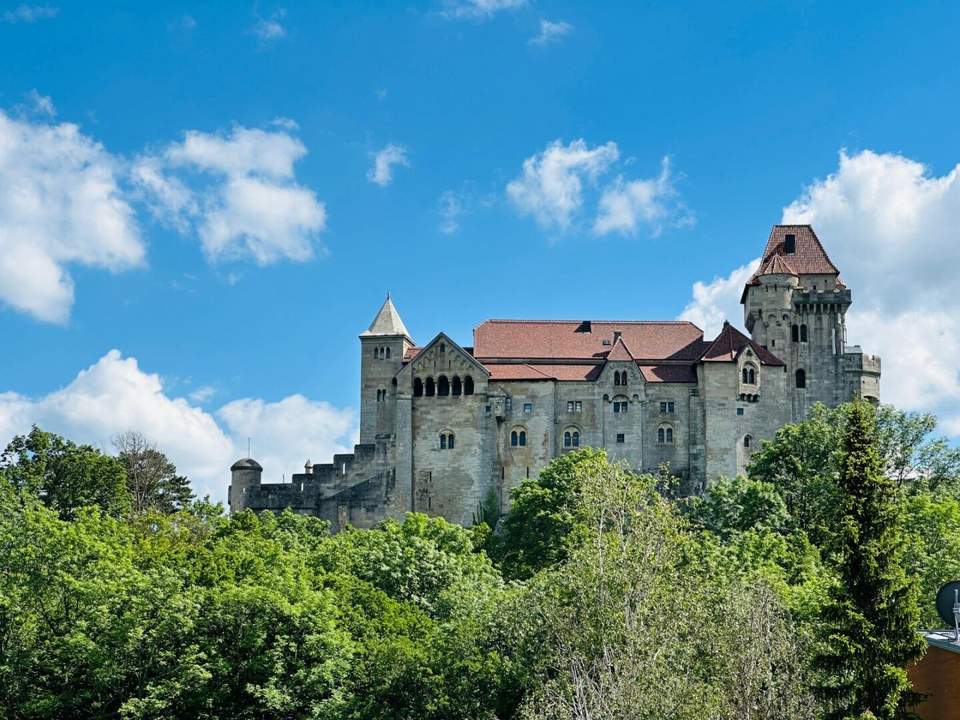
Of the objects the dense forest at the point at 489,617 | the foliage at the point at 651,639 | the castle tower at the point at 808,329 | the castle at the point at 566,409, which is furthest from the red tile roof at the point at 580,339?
the foliage at the point at 651,639

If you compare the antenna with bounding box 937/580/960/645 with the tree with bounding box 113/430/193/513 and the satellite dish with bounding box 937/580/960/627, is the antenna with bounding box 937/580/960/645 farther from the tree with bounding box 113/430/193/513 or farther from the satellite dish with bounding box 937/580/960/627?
the tree with bounding box 113/430/193/513

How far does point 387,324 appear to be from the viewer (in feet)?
363

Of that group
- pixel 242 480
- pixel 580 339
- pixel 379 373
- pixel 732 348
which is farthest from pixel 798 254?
pixel 242 480

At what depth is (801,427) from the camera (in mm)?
93188

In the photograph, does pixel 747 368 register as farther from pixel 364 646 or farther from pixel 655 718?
pixel 655 718

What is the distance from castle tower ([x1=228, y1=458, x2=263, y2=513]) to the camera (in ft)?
344

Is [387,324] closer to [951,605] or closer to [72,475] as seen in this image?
[72,475]

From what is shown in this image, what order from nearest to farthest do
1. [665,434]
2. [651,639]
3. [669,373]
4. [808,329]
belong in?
[651,639] → [665,434] → [669,373] → [808,329]

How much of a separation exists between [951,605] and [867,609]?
2.51 m

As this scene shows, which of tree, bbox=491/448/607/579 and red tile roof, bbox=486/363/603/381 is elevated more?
red tile roof, bbox=486/363/603/381

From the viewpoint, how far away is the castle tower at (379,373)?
108m

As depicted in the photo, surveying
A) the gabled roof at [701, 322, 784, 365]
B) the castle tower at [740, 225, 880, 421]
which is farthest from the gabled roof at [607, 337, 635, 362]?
the castle tower at [740, 225, 880, 421]

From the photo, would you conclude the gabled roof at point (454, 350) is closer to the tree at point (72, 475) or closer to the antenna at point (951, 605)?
the tree at point (72, 475)

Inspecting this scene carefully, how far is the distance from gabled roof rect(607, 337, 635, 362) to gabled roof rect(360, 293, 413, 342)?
56.2 feet
